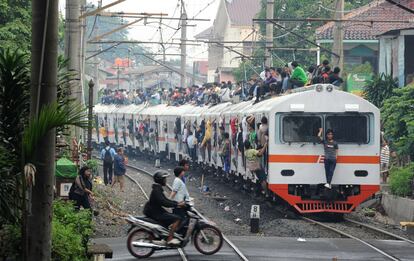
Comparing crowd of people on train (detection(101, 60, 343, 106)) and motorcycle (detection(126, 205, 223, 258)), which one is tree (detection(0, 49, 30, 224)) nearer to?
motorcycle (detection(126, 205, 223, 258))

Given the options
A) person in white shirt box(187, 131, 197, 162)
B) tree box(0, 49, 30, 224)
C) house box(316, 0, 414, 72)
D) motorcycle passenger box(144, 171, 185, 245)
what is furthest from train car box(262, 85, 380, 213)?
house box(316, 0, 414, 72)

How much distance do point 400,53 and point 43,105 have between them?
28318mm

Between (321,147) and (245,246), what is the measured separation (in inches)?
215

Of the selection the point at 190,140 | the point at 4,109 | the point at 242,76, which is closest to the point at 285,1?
the point at 242,76

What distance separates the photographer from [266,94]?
89.7 ft

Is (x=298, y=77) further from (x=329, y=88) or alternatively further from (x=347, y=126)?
(x=347, y=126)

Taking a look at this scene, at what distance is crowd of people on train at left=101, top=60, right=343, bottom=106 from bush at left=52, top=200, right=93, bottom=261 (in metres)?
11.4

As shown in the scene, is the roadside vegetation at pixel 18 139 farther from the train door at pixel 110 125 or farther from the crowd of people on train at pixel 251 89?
the train door at pixel 110 125

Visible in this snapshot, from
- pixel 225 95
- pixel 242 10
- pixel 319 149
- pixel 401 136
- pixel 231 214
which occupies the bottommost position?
pixel 231 214

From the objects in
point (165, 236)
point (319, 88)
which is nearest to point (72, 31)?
point (319, 88)

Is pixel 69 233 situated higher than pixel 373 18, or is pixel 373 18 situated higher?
pixel 373 18

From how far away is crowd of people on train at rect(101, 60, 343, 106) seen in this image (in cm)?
2523

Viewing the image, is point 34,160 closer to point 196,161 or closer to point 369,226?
point 369,226

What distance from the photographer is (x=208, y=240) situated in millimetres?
15961
